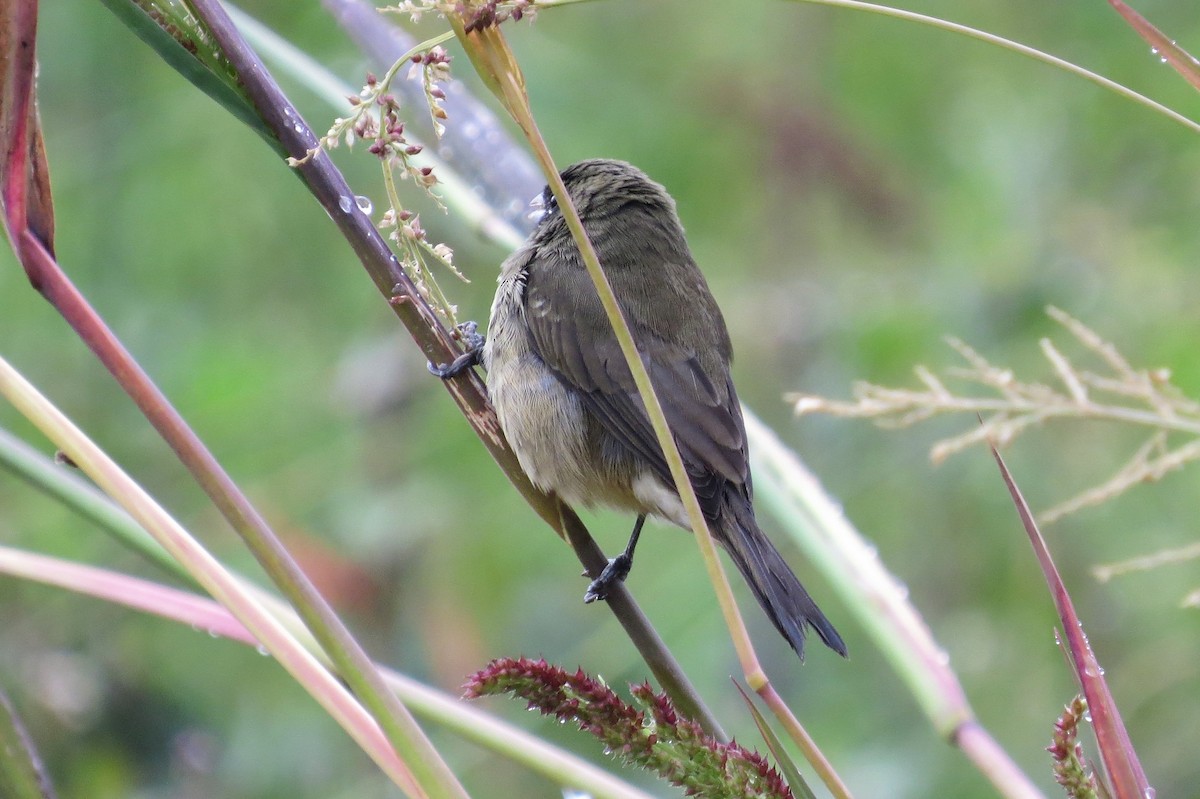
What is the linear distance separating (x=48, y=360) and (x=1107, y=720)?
387 centimetres

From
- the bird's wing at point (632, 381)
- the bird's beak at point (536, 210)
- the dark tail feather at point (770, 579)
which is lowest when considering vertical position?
the dark tail feather at point (770, 579)

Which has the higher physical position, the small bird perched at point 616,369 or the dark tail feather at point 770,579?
the small bird perched at point 616,369

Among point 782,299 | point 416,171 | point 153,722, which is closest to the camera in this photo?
point 416,171

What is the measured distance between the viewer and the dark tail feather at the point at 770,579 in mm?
2312

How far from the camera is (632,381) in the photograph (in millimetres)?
3068

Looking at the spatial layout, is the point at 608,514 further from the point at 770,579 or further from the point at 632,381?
the point at 770,579

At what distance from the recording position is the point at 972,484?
171 inches

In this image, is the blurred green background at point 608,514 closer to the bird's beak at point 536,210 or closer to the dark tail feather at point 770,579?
the dark tail feather at point 770,579

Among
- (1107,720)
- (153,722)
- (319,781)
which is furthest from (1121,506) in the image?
(1107,720)

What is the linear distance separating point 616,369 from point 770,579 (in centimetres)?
80

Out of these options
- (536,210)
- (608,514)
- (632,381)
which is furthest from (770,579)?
(608,514)

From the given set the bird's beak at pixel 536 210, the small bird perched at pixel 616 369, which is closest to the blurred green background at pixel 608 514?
the small bird perched at pixel 616 369

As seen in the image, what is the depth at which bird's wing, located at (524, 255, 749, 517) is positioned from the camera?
9.50 ft

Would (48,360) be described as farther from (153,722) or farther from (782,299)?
(782,299)
